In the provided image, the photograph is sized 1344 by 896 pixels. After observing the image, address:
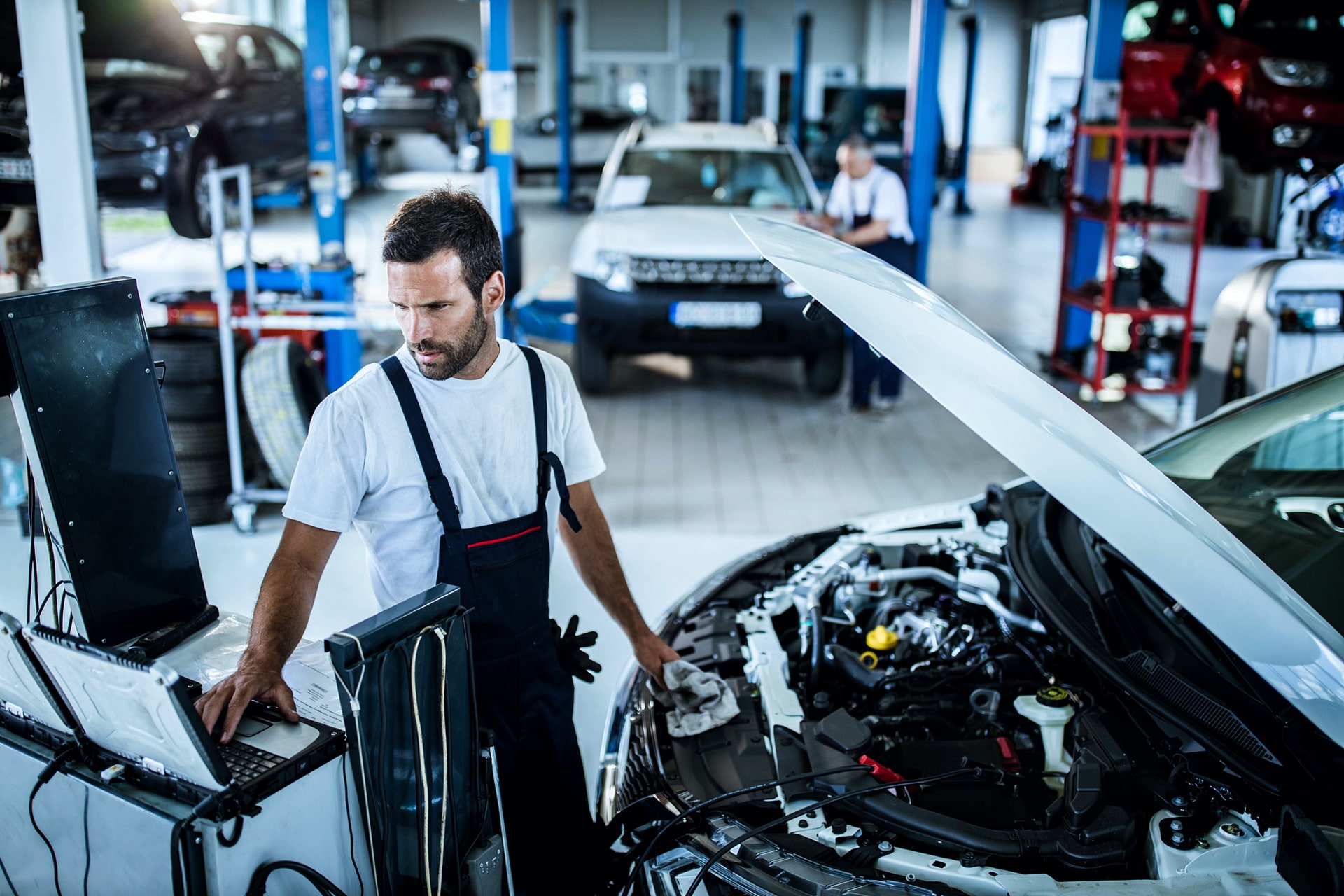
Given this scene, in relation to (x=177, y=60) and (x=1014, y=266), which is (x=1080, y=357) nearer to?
(x=1014, y=266)

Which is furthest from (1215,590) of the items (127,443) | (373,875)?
(127,443)

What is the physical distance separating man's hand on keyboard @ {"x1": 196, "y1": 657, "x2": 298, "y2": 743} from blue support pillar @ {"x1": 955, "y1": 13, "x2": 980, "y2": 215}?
1699 cm

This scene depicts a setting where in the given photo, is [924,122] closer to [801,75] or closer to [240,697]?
[240,697]

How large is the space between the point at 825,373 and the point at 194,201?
447 centimetres

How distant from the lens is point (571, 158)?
16.7 meters

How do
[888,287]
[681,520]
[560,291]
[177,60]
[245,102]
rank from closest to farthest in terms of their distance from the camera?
[888,287]
[681,520]
[177,60]
[245,102]
[560,291]

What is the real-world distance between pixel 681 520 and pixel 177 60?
5089 millimetres

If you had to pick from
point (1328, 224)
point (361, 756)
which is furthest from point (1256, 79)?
point (361, 756)

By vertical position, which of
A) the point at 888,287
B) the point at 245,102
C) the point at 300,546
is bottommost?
the point at 300,546

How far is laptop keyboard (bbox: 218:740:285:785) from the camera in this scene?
1.50 meters

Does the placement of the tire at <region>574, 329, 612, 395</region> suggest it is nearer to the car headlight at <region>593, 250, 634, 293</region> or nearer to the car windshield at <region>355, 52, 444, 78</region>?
the car headlight at <region>593, 250, 634, 293</region>

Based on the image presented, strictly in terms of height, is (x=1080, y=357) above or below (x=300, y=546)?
below

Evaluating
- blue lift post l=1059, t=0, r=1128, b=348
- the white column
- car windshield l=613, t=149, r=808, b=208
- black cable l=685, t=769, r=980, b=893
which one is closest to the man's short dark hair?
black cable l=685, t=769, r=980, b=893

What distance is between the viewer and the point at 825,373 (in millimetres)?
7211
